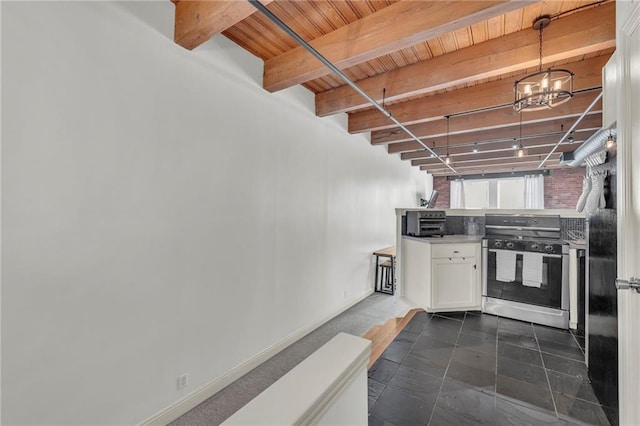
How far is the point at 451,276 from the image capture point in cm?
342

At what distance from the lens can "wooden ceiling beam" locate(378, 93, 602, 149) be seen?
140 inches

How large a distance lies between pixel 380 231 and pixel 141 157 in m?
4.44

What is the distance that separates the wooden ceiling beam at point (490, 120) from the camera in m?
3.55

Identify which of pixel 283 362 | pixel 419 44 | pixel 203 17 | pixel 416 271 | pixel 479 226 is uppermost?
pixel 419 44

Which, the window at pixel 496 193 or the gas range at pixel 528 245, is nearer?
the gas range at pixel 528 245

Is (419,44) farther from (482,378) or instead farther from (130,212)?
(482,378)

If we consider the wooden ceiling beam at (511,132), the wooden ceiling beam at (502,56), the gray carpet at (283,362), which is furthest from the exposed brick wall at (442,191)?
the wooden ceiling beam at (502,56)

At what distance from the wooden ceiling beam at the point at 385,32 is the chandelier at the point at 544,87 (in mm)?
641

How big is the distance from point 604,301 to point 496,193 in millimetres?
8446

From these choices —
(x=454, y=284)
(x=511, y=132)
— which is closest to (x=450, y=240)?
(x=454, y=284)

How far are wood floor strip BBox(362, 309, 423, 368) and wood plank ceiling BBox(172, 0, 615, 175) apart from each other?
2.51m

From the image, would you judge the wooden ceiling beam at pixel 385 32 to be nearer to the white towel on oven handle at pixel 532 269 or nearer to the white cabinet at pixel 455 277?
the white cabinet at pixel 455 277

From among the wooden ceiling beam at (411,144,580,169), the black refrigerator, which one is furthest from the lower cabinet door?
the wooden ceiling beam at (411,144,580,169)

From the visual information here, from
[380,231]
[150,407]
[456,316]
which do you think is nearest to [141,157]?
[150,407]
